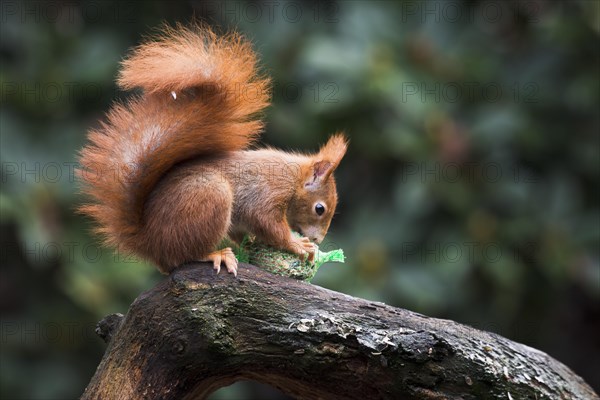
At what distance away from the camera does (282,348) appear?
1896mm

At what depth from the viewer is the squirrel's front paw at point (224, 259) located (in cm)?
195

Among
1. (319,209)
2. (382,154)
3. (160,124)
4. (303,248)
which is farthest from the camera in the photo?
(382,154)

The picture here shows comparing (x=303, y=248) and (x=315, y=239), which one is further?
(x=315, y=239)

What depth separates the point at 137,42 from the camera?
379cm

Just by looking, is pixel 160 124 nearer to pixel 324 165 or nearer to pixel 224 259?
pixel 224 259

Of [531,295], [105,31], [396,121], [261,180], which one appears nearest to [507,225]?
[531,295]

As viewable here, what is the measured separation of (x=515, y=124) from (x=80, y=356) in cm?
202

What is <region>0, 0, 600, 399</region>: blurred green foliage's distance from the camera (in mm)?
3373

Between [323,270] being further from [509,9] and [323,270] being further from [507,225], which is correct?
[509,9]

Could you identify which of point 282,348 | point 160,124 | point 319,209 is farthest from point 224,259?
point 319,209

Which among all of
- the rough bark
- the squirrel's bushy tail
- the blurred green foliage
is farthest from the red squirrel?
the blurred green foliage

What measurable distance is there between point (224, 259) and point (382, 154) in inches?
66.1

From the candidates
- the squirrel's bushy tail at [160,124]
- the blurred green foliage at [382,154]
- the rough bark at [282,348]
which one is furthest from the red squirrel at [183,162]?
the blurred green foliage at [382,154]

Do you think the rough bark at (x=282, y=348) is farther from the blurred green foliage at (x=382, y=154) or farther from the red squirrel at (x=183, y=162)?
the blurred green foliage at (x=382, y=154)
